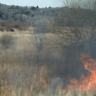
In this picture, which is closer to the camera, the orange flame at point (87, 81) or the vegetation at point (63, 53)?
the orange flame at point (87, 81)

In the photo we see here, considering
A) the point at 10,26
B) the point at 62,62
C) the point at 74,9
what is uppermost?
the point at 74,9

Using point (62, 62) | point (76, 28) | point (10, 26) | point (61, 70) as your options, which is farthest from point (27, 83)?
point (10, 26)

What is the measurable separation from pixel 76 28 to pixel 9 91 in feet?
36.5

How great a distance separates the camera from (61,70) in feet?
57.1

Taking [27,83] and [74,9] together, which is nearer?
[27,83]

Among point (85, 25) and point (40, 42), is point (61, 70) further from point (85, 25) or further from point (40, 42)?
point (40, 42)

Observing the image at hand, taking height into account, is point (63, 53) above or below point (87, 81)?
below

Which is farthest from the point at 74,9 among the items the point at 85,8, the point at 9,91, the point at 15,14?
the point at 15,14

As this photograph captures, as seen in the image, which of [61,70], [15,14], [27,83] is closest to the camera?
[27,83]

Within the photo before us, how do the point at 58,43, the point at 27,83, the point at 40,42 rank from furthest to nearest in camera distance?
the point at 40,42 < the point at 58,43 < the point at 27,83

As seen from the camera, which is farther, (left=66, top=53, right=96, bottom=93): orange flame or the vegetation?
the vegetation

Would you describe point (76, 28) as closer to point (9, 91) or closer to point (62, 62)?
point (62, 62)

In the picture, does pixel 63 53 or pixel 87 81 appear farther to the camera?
pixel 63 53

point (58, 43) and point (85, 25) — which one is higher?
point (85, 25)
